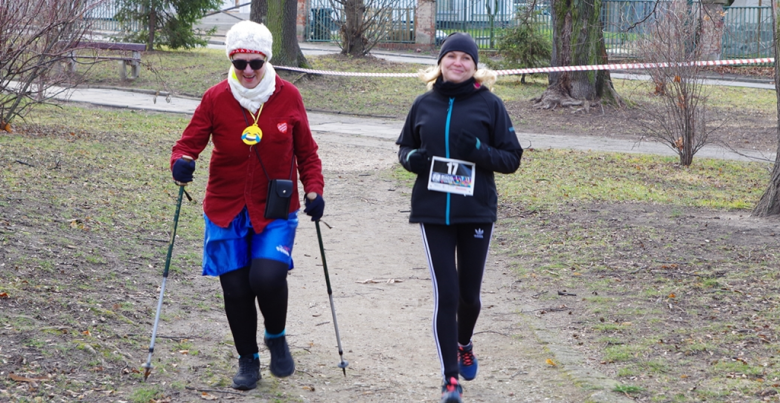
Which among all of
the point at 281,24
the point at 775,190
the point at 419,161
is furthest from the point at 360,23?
the point at 419,161

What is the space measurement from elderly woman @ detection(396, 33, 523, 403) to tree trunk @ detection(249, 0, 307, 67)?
16.3 m

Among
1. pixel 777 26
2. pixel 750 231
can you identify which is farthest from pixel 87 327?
pixel 777 26

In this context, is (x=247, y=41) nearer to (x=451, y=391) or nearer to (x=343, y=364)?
(x=343, y=364)

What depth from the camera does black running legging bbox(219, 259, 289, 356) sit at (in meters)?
4.30

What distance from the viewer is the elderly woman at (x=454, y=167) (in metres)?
4.36

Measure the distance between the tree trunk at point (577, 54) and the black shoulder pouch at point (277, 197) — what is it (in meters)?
14.8

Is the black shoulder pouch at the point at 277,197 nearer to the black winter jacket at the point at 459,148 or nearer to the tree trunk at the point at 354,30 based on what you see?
the black winter jacket at the point at 459,148

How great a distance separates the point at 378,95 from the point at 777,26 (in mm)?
12501

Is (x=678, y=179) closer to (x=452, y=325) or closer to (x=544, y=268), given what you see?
(x=544, y=268)

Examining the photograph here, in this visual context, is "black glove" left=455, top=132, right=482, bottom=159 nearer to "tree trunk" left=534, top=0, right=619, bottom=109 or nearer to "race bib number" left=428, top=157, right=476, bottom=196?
"race bib number" left=428, top=157, right=476, bottom=196

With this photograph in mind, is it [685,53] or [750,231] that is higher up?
[685,53]

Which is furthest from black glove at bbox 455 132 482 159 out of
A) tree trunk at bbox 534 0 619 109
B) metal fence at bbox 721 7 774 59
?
metal fence at bbox 721 7 774 59

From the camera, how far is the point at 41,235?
6.68m

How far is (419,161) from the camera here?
4352 millimetres
